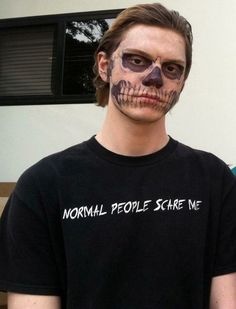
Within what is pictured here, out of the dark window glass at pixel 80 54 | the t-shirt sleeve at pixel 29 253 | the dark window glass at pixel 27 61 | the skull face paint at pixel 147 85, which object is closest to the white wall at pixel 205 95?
the dark window glass at pixel 80 54

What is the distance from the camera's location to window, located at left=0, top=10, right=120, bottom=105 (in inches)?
165

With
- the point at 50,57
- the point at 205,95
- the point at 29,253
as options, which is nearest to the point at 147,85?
the point at 29,253

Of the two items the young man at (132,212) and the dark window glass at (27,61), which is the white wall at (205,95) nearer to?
the dark window glass at (27,61)

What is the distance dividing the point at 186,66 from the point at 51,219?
69cm

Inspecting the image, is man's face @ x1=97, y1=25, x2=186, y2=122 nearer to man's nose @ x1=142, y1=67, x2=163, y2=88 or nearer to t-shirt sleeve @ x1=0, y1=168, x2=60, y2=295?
man's nose @ x1=142, y1=67, x2=163, y2=88

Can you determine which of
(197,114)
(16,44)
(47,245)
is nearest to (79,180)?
(47,245)

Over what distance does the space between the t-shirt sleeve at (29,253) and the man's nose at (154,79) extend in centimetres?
50

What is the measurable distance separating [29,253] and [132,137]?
0.50 meters

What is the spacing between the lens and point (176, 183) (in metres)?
1.69

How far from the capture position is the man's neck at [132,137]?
172 centimetres

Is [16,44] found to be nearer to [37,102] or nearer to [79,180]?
[37,102]

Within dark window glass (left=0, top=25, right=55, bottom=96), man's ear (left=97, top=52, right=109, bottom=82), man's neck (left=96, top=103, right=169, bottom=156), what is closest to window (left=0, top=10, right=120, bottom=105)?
dark window glass (left=0, top=25, right=55, bottom=96)

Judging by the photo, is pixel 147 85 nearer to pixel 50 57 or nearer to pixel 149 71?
pixel 149 71

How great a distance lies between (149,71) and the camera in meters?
1.69
